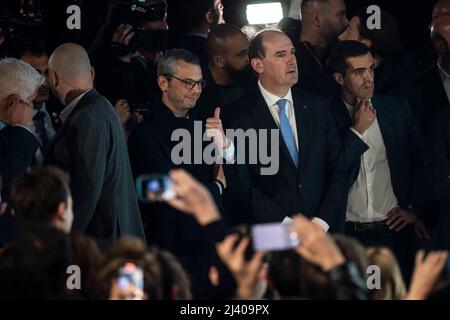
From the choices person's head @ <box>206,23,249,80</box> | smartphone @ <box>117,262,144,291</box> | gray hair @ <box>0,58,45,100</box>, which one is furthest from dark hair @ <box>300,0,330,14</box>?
smartphone @ <box>117,262,144,291</box>

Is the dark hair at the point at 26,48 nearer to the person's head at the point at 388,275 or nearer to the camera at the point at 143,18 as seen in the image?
the camera at the point at 143,18

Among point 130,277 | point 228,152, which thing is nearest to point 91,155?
point 228,152

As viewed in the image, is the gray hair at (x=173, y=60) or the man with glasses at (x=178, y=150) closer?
the man with glasses at (x=178, y=150)

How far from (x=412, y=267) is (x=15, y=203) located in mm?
2383

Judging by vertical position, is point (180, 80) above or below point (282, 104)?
above

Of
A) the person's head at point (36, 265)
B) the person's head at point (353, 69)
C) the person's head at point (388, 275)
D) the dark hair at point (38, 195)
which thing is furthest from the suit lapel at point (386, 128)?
the person's head at point (36, 265)

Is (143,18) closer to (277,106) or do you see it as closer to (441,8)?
(277,106)

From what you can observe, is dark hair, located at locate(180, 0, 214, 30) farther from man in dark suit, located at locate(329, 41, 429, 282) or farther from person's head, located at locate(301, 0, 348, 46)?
man in dark suit, located at locate(329, 41, 429, 282)

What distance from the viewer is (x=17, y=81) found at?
529 centimetres

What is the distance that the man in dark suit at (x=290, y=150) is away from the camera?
18.1 ft

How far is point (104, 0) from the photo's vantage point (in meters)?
6.12

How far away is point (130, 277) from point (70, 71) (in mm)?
2010

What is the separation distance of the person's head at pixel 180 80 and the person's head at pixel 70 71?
1.34 feet
